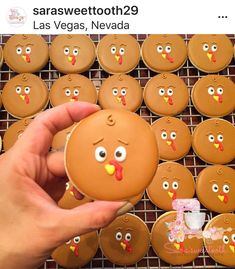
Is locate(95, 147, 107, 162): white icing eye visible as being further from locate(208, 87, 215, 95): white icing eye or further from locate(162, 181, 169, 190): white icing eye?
locate(208, 87, 215, 95): white icing eye

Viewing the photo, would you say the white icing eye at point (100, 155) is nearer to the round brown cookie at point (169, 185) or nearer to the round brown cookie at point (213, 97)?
the round brown cookie at point (169, 185)

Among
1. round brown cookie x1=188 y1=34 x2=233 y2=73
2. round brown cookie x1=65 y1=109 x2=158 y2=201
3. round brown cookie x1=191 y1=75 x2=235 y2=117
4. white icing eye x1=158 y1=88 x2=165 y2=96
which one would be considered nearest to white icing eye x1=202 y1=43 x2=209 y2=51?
round brown cookie x1=188 y1=34 x2=233 y2=73

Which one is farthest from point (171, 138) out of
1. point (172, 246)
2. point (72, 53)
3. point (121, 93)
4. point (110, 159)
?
point (110, 159)

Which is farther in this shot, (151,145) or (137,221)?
(137,221)

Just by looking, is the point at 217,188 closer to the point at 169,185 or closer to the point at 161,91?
the point at 169,185

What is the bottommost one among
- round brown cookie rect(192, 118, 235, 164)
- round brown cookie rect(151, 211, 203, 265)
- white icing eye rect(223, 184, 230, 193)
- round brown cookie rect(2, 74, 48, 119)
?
round brown cookie rect(151, 211, 203, 265)

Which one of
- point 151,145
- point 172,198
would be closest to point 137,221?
point 172,198
